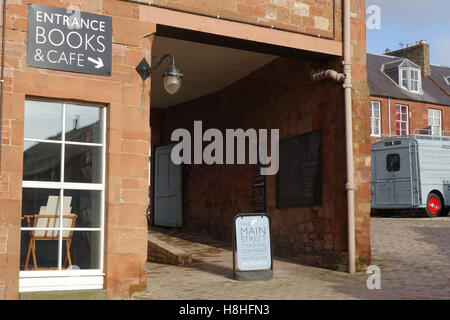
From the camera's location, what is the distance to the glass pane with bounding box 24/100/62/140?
309 inches

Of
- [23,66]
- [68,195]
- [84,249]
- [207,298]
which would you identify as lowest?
[207,298]

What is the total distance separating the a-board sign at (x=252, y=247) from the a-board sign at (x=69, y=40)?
3.36 metres

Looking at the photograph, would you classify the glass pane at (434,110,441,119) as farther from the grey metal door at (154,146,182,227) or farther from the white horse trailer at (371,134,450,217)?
the grey metal door at (154,146,182,227)

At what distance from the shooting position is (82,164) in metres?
8.13

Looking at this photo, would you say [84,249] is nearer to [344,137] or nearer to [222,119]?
[344,137]

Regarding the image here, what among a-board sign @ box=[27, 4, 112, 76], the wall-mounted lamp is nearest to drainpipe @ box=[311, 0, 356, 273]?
the wall-mounted lamp

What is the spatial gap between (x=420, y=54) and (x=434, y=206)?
17259 mm

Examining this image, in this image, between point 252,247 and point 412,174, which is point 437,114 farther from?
point 252,247

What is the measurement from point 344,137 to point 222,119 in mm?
4958

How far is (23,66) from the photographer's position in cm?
769

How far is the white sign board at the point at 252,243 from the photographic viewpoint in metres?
9.61

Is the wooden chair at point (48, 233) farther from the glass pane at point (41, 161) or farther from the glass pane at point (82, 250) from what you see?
the glass pane at point (41, 161)

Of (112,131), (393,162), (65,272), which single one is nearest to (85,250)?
(65,272)

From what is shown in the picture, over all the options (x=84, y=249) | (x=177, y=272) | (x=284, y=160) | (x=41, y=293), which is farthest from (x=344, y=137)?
(x=41, y=293)
